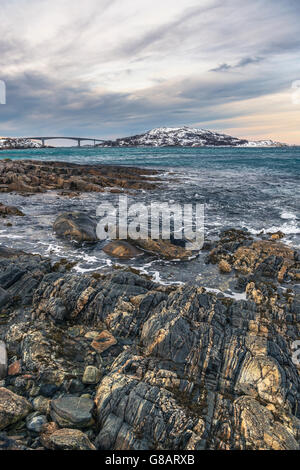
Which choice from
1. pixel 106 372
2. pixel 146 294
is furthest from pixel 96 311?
pixel 106 372

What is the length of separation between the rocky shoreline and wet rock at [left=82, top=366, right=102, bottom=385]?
0.09 ft

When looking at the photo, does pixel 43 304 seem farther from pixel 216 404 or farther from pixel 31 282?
pixel 216 404

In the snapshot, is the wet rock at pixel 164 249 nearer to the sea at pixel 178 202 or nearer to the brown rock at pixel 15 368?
the sea at pixel 178 202

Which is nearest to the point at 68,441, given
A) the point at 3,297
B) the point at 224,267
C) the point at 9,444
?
the point at 9,444

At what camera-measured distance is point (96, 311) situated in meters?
10.4

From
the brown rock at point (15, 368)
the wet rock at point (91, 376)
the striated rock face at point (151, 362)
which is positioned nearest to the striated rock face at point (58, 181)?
the striated rock face at point (151, 362)

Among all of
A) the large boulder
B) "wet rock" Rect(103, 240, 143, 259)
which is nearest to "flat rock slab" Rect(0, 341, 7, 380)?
"wet rock" Rect(103, 240, 143, 259)

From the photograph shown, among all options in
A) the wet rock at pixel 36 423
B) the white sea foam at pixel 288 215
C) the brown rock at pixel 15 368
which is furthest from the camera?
the white sea foam at pixel 288 215

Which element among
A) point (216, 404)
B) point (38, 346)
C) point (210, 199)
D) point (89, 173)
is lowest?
point (216, 404)

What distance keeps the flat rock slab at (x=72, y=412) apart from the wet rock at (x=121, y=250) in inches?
456

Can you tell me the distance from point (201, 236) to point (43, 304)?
13790 millimetres

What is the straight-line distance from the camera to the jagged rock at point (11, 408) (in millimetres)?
5777

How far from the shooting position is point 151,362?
303 inches

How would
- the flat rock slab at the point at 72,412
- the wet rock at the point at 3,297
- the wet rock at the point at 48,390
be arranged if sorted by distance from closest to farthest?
the flat rock slab at the point at 72,412, the wet rock at the point at 48,390, the wet rock at the point at 3,297
